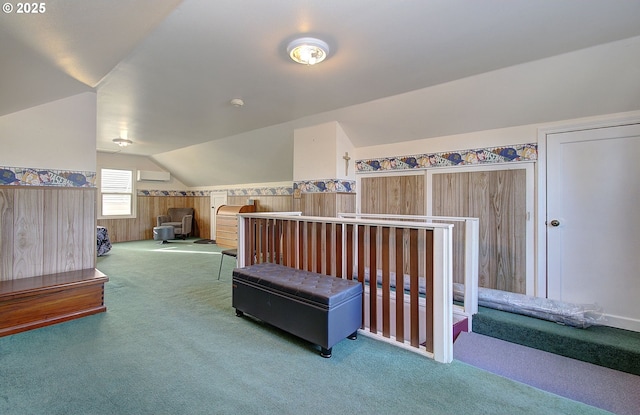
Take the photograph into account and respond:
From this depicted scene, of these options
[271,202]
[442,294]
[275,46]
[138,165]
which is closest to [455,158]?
[442,294]

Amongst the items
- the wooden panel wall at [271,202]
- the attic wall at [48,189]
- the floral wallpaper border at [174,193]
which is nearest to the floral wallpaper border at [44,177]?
the attic wall at [48,189]

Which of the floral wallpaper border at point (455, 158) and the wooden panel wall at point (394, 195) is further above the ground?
the floral wallpaper border at point (455, 158)

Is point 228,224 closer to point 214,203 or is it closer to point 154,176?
point 214,203

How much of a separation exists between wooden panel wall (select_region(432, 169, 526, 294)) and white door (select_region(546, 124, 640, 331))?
0.83 feet

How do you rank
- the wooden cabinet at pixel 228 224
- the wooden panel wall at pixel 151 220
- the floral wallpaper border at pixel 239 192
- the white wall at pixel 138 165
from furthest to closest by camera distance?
1. the wooden panel wall at pixel 151 220
2. the white wall at pixel 138 165
3. the wooden cabinet at pixel 228 224
4. the floral wallpaper border at pixel 239 192

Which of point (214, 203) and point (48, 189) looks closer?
point (48, 189)

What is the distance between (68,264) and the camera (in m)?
2.97

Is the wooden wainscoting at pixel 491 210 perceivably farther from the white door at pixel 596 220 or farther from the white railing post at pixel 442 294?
Answer: the white railing post at pixel 442 294

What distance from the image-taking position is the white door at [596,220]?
103 inches

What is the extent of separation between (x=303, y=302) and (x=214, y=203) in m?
6.73

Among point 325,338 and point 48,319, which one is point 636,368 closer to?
point 325,338

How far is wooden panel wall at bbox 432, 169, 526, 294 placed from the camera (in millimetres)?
3141

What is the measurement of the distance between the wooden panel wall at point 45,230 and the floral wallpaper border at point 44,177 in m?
0.05

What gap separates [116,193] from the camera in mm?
7355
